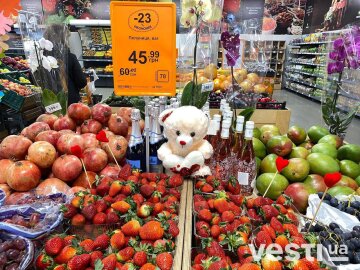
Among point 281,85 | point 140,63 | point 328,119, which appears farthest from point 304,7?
Result: point 140,63

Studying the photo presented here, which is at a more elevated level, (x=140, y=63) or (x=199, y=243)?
(x=140, y=63)

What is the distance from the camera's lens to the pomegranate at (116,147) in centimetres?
156

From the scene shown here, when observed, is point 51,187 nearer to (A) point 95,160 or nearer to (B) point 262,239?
→ (A) point 95,160

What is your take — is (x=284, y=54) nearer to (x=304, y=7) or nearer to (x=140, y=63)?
(x=304, y=7)

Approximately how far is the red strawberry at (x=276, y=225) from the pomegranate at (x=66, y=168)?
1.00 m

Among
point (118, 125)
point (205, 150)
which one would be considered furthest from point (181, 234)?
point (118, 125)

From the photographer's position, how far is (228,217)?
1.07m

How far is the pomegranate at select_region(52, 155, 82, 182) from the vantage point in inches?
54.7

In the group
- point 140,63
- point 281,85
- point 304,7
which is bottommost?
point 281,85

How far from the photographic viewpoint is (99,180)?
1.27 meters

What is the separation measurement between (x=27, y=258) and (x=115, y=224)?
0.31m

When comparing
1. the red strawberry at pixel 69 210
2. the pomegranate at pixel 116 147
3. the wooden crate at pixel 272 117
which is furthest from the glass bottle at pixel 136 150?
the wooden crate at pixel 272 117

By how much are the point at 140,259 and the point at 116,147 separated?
0.83m

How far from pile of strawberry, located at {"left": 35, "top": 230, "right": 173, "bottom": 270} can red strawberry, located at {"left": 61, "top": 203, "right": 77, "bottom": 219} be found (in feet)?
0.40
